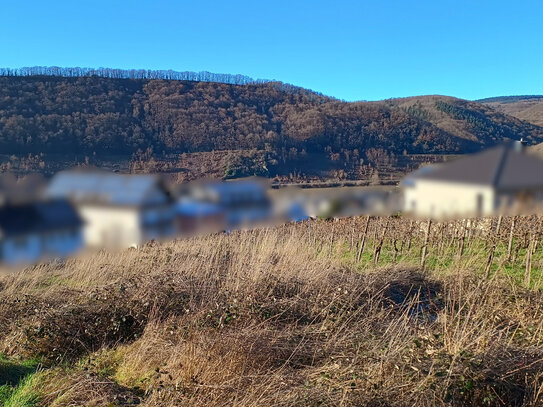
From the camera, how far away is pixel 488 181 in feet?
8.12

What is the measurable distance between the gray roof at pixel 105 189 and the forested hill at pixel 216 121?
66cm

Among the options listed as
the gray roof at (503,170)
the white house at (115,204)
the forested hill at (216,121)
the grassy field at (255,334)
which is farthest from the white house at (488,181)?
the white house at (115,204)

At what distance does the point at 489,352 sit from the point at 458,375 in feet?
1.50

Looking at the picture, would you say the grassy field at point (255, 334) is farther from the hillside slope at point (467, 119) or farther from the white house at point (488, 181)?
the hillside slope at point (467, 119)

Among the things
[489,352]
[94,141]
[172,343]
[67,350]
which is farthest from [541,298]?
[67,350]

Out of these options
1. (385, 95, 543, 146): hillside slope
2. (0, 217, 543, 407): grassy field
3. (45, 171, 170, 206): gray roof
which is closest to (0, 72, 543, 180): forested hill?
(385, 95, 543, 146): hillside slope

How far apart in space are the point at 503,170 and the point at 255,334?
8.85 ft

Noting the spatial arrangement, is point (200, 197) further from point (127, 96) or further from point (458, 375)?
point (127, 96)

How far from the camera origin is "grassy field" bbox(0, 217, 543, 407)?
10.1 feet

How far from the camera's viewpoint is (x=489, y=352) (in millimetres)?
3230

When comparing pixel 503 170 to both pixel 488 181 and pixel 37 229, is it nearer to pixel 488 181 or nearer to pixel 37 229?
pixel 488 181

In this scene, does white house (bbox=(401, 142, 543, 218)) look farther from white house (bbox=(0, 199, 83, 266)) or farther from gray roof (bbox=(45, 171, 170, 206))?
white house (bbox=(0, 199, 83, 266))

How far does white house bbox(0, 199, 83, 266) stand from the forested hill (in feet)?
2.82

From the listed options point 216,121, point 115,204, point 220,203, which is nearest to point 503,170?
point 220,203
